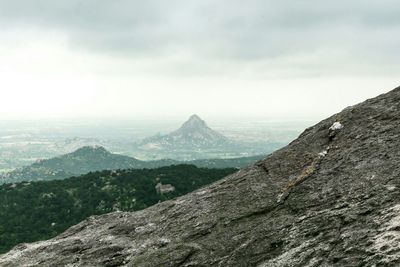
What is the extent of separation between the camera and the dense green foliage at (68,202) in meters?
143

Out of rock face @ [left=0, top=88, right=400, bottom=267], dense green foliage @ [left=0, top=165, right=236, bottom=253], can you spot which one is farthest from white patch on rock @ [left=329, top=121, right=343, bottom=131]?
dense green foliage @ [left=0, top=165, right=236, bottom=253]

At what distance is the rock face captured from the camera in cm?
1307

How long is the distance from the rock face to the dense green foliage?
4830 inches

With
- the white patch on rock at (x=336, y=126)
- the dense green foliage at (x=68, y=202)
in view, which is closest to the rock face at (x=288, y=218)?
the white patch on rock at (x=336, y=126)

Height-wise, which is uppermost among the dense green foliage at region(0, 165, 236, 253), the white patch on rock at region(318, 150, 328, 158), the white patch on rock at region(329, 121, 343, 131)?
the white patch on rock at region(329, 121, 343, 131)

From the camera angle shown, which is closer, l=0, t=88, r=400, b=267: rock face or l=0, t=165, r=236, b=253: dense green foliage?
l=0, t=88, r=400, b=267: rock face

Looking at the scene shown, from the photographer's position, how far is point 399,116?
18.8 metres

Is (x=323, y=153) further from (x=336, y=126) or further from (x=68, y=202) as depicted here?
(x=68, y=202)

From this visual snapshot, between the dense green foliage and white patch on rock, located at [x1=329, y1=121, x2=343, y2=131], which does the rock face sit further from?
the dense green foliage

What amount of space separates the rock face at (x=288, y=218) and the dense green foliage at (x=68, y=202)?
12269 cm

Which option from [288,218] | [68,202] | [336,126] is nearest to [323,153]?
[336,126]

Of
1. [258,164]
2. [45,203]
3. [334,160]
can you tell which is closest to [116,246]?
[258,164]

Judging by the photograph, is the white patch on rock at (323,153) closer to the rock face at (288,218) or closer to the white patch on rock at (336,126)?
the rock face at (288,218)

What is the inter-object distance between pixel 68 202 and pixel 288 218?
17237 centimetres
